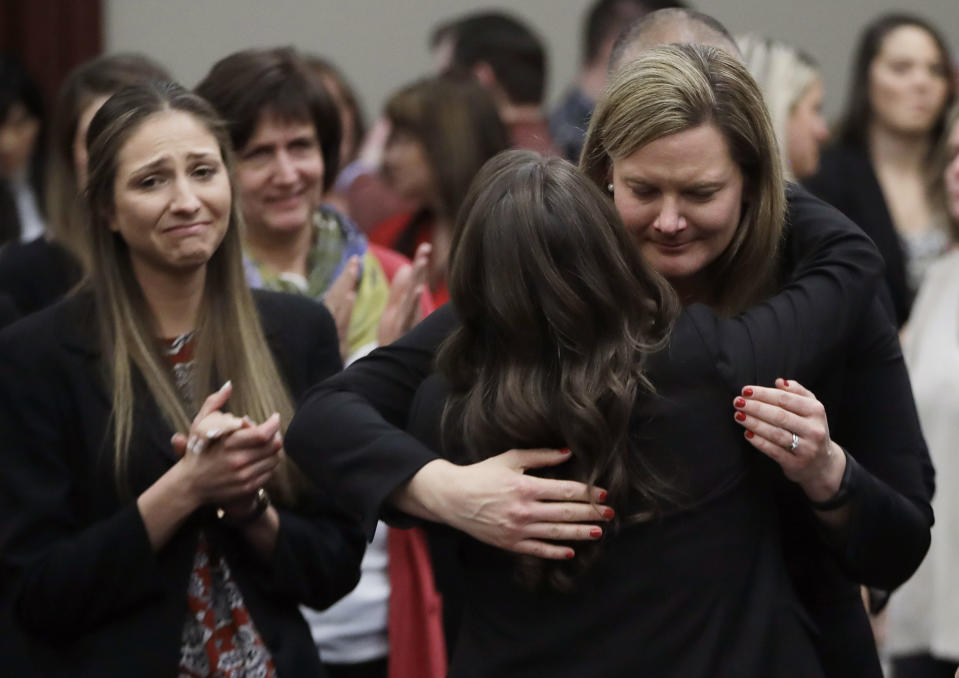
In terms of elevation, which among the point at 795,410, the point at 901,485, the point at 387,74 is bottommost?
the point at 387,74

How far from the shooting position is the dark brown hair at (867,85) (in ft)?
17.8

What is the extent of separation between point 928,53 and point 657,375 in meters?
3.75

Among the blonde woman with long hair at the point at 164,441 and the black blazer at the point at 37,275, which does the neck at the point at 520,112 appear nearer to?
the black blazer at the point at 37,275

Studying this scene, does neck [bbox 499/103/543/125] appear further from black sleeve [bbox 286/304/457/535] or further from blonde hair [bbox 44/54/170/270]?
black sleeve [bbox 286/304/457/535]

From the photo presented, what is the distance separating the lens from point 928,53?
551cm

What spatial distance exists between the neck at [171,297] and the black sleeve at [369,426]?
19.6 inches

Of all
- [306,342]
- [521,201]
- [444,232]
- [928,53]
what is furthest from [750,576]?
[928,53]

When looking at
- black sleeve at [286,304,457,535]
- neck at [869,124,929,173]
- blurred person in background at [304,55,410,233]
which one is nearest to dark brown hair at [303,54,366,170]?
blurred person in background at [304,55,410,233]

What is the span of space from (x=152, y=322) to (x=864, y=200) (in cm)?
289

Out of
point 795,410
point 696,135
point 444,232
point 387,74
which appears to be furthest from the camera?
point 387,74

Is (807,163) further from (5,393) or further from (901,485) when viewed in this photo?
(5,393)

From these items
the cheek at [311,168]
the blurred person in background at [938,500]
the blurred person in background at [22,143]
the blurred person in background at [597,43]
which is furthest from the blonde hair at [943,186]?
the blurred person in background at [22,143]

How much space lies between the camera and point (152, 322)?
9.30 ft

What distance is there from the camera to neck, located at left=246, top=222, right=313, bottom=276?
3.57m
